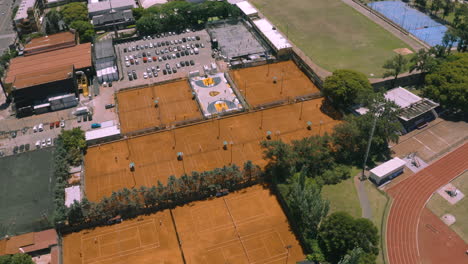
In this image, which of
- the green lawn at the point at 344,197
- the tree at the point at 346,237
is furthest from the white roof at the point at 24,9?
the tree at the point at 346,237

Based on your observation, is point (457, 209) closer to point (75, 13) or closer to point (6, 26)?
point (75, 13)

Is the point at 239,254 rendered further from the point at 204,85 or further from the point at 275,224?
the point at 204,85

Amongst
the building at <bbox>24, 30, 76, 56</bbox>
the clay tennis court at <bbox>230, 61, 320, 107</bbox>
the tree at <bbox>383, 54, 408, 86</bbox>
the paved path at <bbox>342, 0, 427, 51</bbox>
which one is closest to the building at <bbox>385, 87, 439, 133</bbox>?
the tree at <bbox>383, 54, 408, 86</bbox>

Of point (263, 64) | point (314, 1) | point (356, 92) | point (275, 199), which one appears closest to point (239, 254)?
point (275, 199)

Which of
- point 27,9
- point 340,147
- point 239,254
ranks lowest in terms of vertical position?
point 239,254

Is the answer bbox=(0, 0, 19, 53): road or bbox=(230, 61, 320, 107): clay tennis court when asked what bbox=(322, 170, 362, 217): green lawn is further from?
bbox=(0, 0, 19, 53): road

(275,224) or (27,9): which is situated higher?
(27,9)

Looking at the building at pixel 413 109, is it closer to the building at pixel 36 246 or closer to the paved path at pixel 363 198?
the paved path at pixel 363 198

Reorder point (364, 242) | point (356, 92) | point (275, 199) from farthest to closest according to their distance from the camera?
1. point (356, 92)
2. point (275, 199)
3. point (364, 242)
